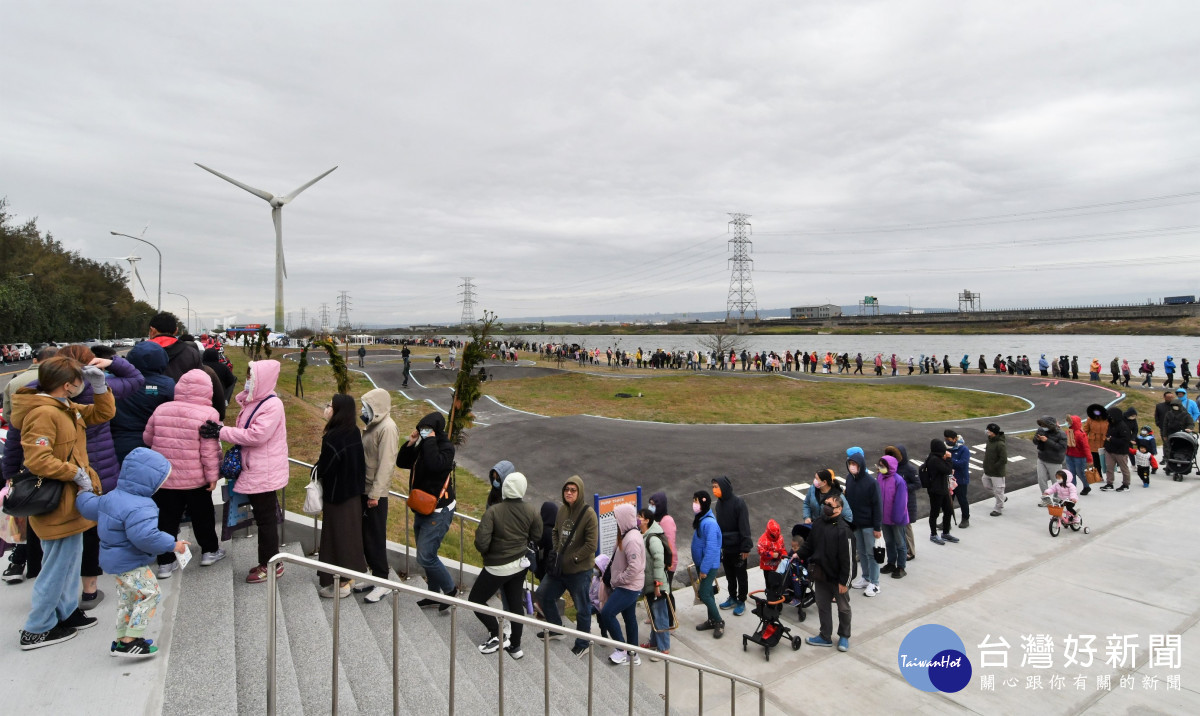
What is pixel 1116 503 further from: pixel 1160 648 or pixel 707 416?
pixel 707 416

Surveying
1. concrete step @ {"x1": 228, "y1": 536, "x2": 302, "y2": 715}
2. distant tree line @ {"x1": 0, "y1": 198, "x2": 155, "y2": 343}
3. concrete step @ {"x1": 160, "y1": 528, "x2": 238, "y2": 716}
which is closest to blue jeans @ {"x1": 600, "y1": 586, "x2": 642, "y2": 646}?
concrete step @ {"x1": 228, "y1": 536, "x2": 302, "y2": 715}

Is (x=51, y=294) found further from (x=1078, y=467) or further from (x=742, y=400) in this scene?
(x=1078, y=467)

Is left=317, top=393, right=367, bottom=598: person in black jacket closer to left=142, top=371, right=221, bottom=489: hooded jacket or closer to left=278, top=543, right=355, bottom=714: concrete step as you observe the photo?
left=278, top=543, right=355, bottom=714: concrete step

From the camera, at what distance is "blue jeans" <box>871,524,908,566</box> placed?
8.62 metres

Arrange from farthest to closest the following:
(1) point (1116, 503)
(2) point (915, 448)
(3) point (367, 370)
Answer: (3) point (367, 370) < (2) point (915, 448) < (1) point (1116, 503)

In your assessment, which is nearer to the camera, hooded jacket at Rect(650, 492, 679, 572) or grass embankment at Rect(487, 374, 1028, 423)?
hooded jacket at Rect(650, 492, 679, 572)

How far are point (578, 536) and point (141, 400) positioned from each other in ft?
14.3

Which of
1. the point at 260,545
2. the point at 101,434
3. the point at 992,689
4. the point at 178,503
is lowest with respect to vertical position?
the point at 992,689

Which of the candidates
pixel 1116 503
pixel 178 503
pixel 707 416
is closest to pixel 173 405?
pixel 178 503

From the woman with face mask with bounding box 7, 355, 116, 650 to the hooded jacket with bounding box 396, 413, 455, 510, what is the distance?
242 centimetres

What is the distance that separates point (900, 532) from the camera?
340 inches

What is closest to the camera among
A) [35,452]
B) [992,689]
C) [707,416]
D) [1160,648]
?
[35,452]

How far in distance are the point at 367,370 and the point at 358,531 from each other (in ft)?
113

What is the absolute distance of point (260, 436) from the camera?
511 centimetres
